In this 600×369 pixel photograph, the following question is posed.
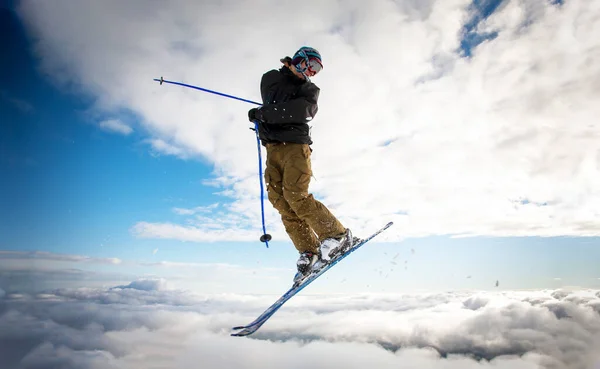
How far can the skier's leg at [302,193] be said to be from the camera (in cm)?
523

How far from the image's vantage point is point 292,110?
16.3 feet

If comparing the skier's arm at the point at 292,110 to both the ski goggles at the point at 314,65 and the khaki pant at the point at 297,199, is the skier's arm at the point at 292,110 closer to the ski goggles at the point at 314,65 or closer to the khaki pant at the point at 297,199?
the ski goggles at the point at 314,65

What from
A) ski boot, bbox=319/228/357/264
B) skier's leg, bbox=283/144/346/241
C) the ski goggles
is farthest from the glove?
ski boot, bbox=319/228/357/264

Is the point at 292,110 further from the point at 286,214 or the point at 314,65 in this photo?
the point at 286,214

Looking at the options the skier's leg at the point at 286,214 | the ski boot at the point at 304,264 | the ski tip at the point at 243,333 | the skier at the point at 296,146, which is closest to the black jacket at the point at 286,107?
the skier at the point at 296,146

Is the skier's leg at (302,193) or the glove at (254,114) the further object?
the skier's leg at (302,193)

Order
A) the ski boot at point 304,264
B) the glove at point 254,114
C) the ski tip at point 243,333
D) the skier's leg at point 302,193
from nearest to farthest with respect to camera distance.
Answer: the ski tip at point 243,333 → the glove at point 254,114 → the skier's leg at point 302,193 → the ski boot at point 304,264

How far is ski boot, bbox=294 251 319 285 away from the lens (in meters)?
5.54

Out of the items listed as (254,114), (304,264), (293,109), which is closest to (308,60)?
(293,109)

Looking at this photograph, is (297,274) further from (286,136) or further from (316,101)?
(316,101)

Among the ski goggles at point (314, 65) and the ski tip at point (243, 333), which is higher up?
the ski goggles at point (314, 65)

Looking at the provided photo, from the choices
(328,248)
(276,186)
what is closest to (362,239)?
(328,248)

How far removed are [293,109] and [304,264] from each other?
259 cm

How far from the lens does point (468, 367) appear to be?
145500 millimetres
